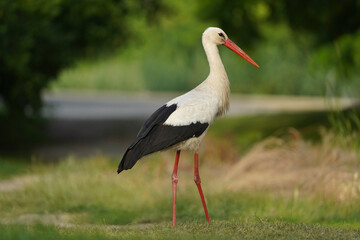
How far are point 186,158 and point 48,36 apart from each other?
14.3 ft

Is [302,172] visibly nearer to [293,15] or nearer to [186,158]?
[186,158]

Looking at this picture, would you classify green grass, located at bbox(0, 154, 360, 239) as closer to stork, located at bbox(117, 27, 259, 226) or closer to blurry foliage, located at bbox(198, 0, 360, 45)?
stork, located at bbox(117, 27, 259, 226)

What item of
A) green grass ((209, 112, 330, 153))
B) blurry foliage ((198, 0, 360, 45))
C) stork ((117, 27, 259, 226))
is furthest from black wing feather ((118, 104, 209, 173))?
blurry foliage ((198, 0, 360, 45))

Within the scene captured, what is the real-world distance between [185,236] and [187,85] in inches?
1114

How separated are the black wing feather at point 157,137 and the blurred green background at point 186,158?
718mm

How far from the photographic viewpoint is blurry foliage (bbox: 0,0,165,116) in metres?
14.1

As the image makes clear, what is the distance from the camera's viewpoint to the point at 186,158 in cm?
1370

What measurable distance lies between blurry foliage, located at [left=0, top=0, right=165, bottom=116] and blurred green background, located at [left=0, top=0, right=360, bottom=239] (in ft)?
0.09

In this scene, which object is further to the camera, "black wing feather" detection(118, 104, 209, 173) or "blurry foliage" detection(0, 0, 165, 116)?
"blurry foliage" detection(0, 0, 165, 116)

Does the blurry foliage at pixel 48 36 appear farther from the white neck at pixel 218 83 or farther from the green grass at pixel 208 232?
the green grass at pixel 208 232

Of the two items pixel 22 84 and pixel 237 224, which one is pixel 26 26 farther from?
pixel 237 224

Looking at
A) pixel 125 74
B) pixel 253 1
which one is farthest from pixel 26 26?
pixel 125 74

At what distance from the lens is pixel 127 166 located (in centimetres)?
684

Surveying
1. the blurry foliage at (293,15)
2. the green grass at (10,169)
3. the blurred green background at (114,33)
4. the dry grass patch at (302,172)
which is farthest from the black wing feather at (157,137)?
the blurry foliage at (293,15)
